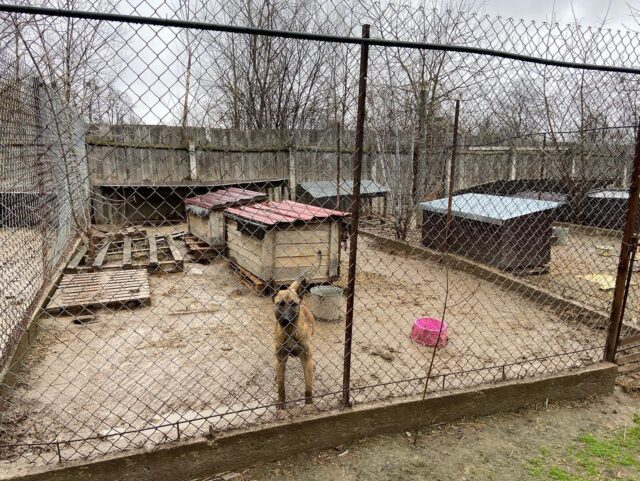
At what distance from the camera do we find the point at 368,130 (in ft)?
27.1

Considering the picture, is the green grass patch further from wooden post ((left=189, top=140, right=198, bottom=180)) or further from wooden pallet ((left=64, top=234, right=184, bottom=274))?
wooden post ((left=189, top=140, right=198, bottom=180))

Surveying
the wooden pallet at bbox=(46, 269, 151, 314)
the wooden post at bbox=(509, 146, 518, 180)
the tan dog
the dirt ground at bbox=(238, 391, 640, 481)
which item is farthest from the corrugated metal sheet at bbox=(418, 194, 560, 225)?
the wooden pallet at bbox=(46, 269, 151, 314)

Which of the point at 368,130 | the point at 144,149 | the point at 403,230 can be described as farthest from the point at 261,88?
the point at 403,230

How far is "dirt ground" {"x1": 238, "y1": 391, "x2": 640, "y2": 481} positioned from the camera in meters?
2.38

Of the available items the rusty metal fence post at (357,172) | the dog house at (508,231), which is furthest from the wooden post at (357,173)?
the dog house at (508,231)

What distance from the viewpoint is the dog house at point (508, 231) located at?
6.34 meters

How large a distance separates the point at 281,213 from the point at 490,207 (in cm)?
351

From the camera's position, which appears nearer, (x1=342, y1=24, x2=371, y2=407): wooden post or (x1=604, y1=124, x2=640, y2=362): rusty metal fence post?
(x1=342, y1=24, x2=371, y2=407): wooden post

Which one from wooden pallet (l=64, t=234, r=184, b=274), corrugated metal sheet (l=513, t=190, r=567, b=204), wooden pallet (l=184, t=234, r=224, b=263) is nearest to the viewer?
wooden pallet (l=64, t=234, r=184, b=274)

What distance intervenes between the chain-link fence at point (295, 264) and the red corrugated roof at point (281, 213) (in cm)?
5

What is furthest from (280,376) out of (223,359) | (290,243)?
(290,243)

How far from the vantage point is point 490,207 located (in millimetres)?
6801

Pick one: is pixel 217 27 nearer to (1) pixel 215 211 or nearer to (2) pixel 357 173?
(2) pixel 357 173

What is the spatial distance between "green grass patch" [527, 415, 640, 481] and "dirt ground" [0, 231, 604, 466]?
1.91ft
